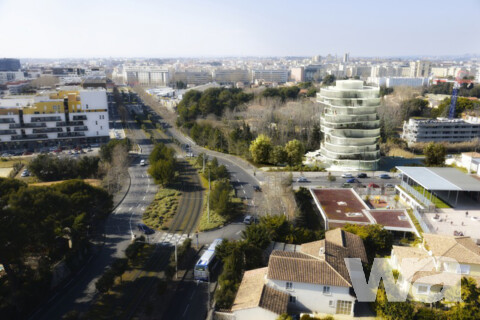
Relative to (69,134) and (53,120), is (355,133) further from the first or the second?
(53,120)

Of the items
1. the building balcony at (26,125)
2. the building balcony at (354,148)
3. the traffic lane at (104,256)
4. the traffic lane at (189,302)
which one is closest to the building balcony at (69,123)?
the building balcony at (26,125)

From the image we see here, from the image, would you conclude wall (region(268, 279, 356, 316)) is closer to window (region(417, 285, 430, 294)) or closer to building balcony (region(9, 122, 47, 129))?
window (region(417, 285, 430, 294))

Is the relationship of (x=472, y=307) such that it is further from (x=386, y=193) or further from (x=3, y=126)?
(x=3, y=126)

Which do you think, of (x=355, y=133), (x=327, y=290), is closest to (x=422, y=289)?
(x=327, y=290)

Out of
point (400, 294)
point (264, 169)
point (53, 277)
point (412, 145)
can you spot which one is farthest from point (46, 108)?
point (412, 145)

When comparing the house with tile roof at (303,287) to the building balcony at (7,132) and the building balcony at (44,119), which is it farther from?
the building balcony at (7,132)

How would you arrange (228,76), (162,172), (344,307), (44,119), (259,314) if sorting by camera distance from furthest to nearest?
(228,76) < (44,119) < (162,172) < (344,307) < (259,314)
